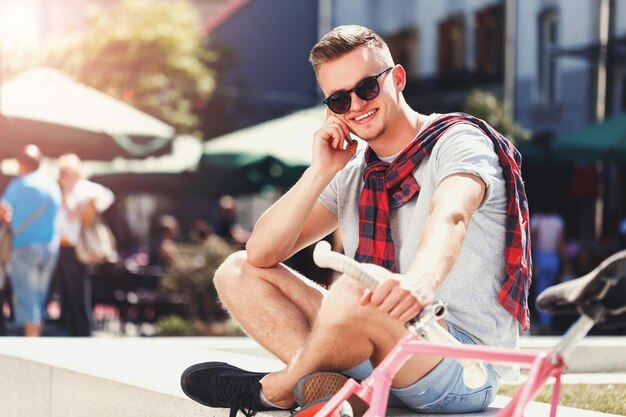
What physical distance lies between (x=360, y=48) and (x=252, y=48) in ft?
117

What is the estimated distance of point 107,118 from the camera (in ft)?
43.3

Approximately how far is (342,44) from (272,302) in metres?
0.89

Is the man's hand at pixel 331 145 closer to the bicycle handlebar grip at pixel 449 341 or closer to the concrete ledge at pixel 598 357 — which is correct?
the bicycle handlebar grip at pixel 449 341

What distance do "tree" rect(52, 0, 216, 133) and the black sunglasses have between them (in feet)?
89.9

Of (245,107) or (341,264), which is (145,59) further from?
(341,264)

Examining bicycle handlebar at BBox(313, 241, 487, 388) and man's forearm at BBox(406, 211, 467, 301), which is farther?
man's forearm at BBox(406, 211, 467, 301)

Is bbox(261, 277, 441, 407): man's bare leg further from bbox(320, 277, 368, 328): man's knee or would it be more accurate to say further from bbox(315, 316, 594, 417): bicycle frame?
bbox(315, 316, 594, 417): bicycle frame

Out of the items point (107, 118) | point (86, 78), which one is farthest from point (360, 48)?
point (86, 78)

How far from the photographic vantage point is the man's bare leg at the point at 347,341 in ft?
11.5

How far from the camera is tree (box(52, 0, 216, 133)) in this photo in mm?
31797

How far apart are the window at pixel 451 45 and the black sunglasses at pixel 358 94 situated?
2495 cm

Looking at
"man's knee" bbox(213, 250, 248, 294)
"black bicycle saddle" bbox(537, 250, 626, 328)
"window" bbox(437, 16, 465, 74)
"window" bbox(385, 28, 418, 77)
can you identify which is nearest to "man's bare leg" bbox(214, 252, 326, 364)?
"man's knee" bbox(213, 250, 248, 294)

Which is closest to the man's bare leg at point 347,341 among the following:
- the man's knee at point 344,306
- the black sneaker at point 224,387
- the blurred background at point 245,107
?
the man's knee at point 344,306

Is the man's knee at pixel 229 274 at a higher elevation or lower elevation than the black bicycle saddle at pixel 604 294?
lower
